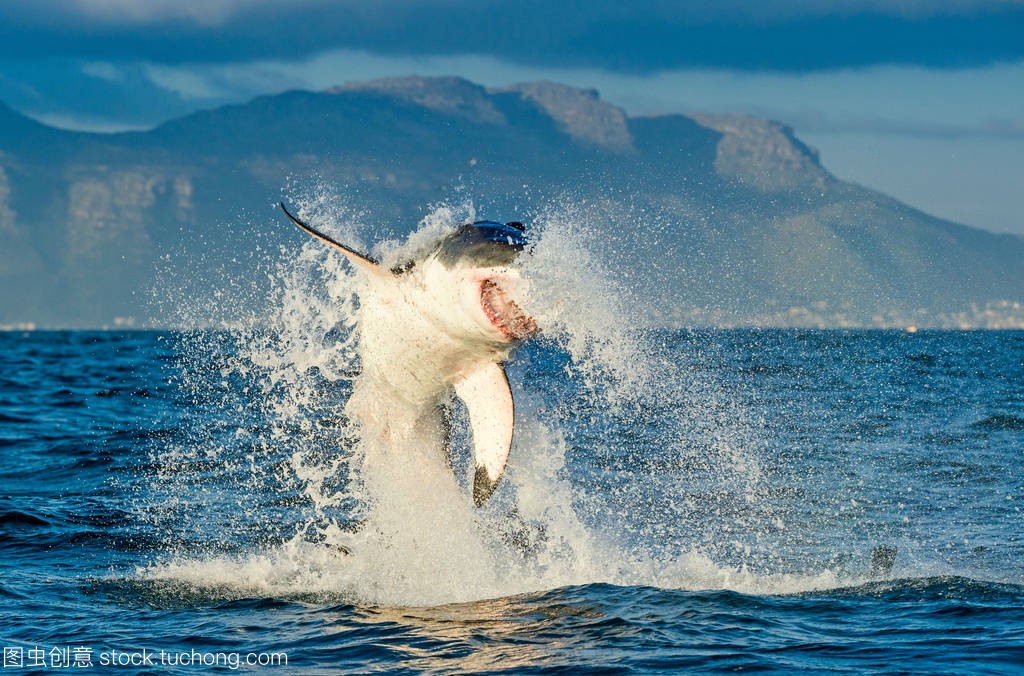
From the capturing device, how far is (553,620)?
9.43 m

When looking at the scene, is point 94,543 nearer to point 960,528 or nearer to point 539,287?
point 539,287

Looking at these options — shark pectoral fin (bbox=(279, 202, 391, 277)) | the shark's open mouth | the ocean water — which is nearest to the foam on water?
the ocean water

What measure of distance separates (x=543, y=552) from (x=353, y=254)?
12.8 feet

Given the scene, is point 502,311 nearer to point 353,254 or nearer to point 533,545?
point 353,254

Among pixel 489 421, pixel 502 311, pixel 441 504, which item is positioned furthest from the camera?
pixel 441 504

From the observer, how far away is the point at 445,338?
32.1 feet

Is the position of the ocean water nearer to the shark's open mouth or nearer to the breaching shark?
the shark's open mouth

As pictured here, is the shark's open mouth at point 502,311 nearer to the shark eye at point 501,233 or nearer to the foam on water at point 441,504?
the foam on water at point 441,504

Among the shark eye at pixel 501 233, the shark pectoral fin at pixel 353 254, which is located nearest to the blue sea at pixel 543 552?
→ the shark eye at pixel 501 233

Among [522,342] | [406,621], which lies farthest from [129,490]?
[522,342]

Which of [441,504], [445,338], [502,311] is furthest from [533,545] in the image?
[502,311]

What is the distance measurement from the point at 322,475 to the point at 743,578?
26.8ft

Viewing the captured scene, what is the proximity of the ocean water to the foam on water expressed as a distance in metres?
A: 0.04

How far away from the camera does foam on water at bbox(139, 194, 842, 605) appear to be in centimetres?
1002
